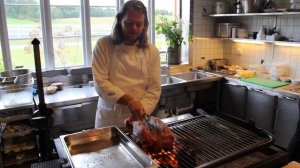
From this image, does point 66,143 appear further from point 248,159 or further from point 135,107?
point 248,159

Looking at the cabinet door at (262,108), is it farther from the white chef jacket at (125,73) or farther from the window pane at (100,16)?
the window pane at (100,16)

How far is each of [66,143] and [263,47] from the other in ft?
9.75

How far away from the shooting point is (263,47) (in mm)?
3312

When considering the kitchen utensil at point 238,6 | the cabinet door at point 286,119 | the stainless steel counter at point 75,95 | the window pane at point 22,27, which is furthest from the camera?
the kitchen utensil at point 238,6

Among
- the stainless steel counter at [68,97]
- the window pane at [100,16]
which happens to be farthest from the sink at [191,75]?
the stainless steel counter at [68,97]

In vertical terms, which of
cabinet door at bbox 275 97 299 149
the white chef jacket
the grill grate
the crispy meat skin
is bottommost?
cabinet door at bbox 275 97 299 149

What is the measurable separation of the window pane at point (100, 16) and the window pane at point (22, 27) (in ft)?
1.98

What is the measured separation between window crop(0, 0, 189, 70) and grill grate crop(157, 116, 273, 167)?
203 cm

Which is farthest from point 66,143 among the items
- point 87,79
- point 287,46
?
point 287,46

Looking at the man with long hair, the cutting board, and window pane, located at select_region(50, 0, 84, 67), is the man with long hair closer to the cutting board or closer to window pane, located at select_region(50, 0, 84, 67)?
window pane, located at select_region(50, 0, 84, 67)

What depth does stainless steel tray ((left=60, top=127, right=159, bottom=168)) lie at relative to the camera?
947 mm

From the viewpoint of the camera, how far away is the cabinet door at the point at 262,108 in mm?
2754

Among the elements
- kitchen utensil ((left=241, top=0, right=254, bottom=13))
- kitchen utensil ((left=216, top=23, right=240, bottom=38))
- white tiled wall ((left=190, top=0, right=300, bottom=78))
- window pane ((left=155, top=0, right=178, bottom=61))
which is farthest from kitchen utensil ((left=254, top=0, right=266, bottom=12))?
window pane ((left=155, top=0, right=178, bottom=61))

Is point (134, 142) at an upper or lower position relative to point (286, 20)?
lower
